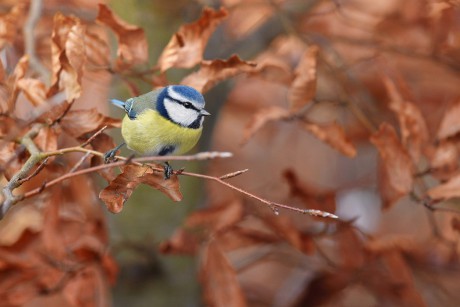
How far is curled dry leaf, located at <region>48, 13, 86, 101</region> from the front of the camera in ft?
1.94

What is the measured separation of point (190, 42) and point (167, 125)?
16 cm

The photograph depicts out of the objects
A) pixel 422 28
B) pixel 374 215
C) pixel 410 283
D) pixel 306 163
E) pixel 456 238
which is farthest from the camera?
pixel 306 163

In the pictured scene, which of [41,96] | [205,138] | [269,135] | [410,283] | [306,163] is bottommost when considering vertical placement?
[306,163]

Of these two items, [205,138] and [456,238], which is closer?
[456,238]

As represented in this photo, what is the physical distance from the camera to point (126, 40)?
25.9 inches

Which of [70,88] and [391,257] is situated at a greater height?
[70,88]

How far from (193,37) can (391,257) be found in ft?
1.51

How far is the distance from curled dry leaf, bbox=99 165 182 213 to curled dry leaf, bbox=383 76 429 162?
0.35 m

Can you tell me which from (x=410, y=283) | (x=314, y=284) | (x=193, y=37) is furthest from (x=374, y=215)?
(x=193, y=37)

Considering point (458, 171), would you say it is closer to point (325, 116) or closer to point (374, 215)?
point (374, 215)

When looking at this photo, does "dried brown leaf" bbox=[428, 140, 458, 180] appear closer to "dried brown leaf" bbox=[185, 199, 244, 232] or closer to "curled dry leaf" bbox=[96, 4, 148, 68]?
"dried brown leaf" bbox=[185, 199, 244, 232]

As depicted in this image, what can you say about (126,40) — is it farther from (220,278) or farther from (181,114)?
(220,278)

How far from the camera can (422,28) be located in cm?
102

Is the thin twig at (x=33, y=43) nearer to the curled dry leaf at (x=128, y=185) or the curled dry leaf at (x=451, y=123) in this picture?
the curled dry leaf at (x=128, y=185)
